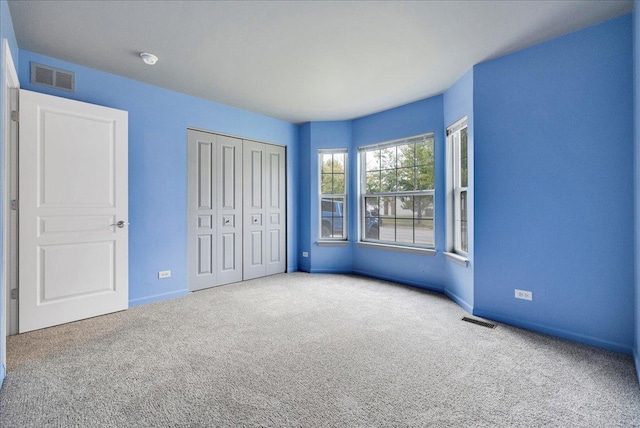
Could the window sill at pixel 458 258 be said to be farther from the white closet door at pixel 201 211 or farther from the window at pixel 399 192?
the white closet door at pixel 201 211

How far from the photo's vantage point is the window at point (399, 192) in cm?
434

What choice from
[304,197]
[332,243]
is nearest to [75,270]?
[304,197]

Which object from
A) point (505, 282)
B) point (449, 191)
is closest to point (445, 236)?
point (449, 191)

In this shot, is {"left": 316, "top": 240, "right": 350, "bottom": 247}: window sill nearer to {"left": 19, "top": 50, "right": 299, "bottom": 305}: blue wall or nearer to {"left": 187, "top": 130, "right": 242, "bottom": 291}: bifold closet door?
{"left": 187, "top": 130, "right": 242, "bottom": 291}: bifold closet door

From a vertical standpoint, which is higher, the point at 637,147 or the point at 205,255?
the point at 637,147

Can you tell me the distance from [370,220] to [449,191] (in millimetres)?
1444

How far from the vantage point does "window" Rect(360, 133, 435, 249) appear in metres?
4.34

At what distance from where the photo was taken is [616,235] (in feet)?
8.03

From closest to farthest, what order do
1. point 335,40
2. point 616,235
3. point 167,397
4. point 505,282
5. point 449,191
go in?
point 167,397 → point 616,235 → point 335,40 → point 505,282 → point 449,191

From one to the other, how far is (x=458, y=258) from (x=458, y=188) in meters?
0.89

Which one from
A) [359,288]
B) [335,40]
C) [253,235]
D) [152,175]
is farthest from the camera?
[253,235]

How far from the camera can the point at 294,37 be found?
265 centimetres

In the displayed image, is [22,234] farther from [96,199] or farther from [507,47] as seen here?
[507,47]

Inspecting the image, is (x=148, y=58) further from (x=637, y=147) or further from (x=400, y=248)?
(x=637, y=147)
